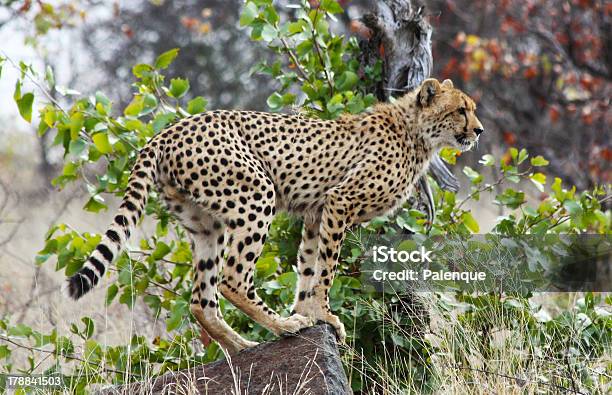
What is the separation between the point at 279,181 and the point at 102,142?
120 centimetres

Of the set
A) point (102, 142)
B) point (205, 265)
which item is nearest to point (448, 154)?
point (205, 265)

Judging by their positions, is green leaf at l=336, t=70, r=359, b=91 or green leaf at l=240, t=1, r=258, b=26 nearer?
green leaf at l=240, t=1, r=258, b=26

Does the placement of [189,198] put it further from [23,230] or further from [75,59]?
[75,59]

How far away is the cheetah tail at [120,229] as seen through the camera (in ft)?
13.8

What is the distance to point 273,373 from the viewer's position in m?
4.76

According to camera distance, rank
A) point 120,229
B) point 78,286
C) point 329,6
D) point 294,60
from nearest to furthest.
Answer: point 78,286 < point 120,229 < point 329,6 < point 294,60

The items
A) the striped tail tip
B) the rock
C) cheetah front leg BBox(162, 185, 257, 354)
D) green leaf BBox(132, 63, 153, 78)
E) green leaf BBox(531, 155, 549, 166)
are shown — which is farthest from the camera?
green leaf BBox(531, 155, 549, 166)

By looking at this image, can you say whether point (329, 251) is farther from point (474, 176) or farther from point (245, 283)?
point (474, 176)

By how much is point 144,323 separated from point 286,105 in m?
2.55

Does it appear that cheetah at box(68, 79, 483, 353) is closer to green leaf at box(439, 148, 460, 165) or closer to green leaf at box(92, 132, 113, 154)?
green leaf at box(439, 148, 460, 165)

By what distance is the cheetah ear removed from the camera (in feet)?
18.7

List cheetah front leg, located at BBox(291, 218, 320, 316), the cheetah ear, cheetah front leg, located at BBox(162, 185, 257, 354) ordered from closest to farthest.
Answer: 1. cheetah front leg, located at BBox(162, 185, 257, 354)
2. cheetah front leg, located at BBox(291, 218, 320, 316)
3. the cheetah ear

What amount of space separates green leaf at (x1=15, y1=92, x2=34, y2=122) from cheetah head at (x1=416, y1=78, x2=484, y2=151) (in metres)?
2.33

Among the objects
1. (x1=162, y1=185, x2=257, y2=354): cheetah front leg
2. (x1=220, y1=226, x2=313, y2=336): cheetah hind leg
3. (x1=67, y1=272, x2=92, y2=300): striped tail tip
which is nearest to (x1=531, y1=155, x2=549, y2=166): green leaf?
(x1=220, y1=226, x2=313, y2=336): cheetah hind leg
